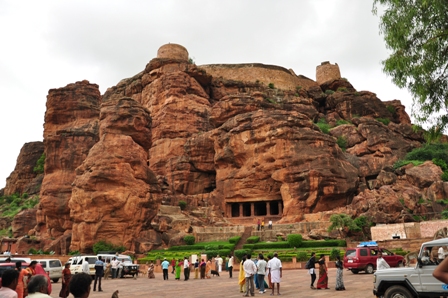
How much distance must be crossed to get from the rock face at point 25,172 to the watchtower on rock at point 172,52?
29859mm

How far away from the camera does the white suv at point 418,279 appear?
30.9 feet

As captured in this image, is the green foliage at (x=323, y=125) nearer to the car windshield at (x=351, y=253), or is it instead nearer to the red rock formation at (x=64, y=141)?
Answer: the red rock formation at (x=64, y=141)

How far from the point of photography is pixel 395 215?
35406 mm

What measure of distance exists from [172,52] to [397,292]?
68484 millimetres

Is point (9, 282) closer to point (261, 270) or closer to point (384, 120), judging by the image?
point (261, 270)

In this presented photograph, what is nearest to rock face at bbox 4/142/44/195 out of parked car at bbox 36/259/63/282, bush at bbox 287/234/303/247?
parked car at bbox 36/259/63/282

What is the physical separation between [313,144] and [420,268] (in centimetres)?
3710

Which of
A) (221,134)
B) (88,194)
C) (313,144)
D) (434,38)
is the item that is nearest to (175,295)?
(434,38)

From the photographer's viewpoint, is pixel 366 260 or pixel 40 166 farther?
pixel 40 166

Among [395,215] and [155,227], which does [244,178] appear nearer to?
[155,227]

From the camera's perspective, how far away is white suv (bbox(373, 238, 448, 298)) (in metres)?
9.43

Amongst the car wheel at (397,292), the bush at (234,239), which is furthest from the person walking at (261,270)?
the bush at (234,239)

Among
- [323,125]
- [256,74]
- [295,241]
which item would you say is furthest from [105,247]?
[256,74]

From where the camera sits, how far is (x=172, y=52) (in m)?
73.9
